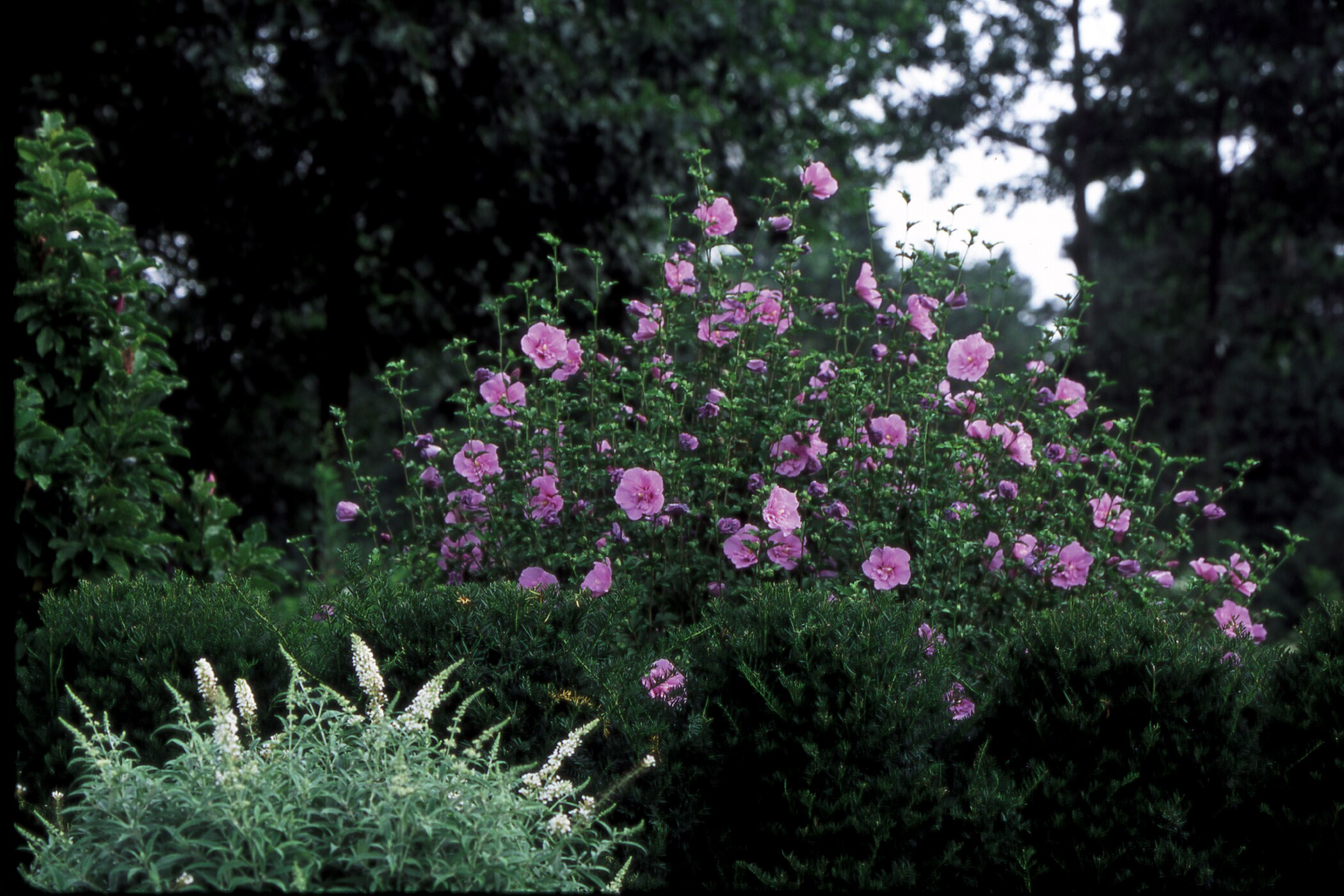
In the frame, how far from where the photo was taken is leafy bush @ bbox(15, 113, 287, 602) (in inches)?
153

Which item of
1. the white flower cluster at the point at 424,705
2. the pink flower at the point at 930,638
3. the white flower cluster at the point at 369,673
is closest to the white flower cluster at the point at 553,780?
the white flower cluster at the point at 424,705

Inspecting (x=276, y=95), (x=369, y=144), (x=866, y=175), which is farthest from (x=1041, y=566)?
(x=866, y=175)

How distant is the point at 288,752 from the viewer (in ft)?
7.34

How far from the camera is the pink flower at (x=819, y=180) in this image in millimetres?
3813

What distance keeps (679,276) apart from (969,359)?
3.47 ft

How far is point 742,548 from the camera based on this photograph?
10.9 ft

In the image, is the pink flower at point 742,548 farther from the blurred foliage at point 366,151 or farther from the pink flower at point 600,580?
the blurred foliage at point 366,151

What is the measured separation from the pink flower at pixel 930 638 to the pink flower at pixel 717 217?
153cm

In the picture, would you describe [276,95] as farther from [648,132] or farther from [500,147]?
[648,132]

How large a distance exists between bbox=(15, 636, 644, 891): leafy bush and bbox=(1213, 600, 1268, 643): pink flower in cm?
222

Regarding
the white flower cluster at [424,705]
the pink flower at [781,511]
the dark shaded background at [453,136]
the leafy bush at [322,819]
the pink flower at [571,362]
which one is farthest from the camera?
the dark shaded background at [453,136]

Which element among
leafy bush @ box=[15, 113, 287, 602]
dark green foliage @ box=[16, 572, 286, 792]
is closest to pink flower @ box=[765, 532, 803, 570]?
dark green foliage @ box=[16, 572, 286, 792]

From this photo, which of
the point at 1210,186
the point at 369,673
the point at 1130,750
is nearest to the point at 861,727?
the point at 1130,750

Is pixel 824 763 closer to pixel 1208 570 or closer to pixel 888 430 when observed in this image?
pixel 888 430
